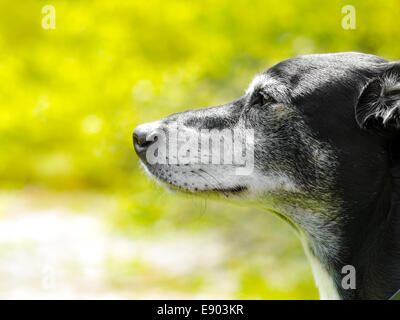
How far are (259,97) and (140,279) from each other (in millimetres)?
3762

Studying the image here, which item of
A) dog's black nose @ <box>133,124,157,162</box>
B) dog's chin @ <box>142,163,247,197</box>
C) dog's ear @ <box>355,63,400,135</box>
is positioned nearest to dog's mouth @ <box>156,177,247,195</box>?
dog's chin @ <box>142,163,247,197</box>

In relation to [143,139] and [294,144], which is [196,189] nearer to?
[143,139]

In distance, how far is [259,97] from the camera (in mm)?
3141

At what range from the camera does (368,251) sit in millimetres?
2740

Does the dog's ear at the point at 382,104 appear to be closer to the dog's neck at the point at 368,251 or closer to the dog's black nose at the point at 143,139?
the dog's neck at the point at 368,251

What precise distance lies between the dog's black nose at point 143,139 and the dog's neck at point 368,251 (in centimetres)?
104

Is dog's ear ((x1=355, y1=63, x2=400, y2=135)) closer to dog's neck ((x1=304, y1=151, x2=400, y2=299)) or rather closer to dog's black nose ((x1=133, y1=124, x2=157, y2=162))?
dog's neck ((x1=304, y1=151, x2=400, y2=299))

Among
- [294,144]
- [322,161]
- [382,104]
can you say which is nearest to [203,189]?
[294,144]

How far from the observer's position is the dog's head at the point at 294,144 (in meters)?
2.83

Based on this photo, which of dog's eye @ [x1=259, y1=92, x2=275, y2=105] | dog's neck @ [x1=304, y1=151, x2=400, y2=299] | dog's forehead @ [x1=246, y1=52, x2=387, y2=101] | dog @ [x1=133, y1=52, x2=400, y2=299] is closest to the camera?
dog's neck @ [x1=304, y1=151, x2=400, y2=299]

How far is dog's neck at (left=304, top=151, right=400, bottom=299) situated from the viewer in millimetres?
2648

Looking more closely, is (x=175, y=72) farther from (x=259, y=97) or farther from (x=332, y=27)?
(x=259, y=97)

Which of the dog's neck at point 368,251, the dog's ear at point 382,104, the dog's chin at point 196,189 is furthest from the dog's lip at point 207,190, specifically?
the dog's ear at point 382,104

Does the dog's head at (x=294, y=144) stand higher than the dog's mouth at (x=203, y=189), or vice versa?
the dog's head at (x=294, y=144)
